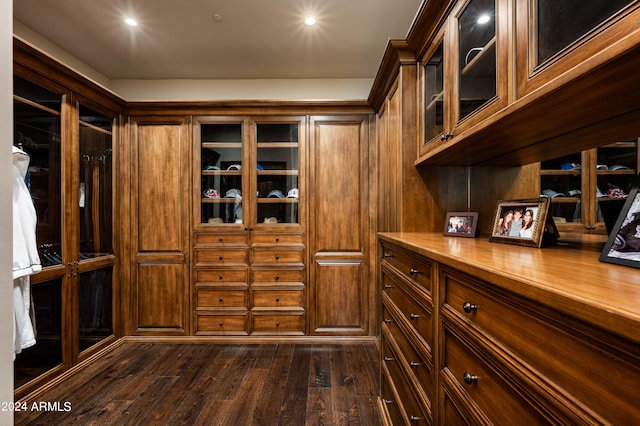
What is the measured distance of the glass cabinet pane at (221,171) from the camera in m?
3.05

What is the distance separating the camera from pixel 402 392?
143 centimetres

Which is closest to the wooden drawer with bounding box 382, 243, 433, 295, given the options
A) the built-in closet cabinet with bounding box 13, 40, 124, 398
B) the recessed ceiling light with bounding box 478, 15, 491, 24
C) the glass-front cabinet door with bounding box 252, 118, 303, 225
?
the recessed ceiling light with bounding box 478, 15, 491, 24

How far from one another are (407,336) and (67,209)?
102 inches

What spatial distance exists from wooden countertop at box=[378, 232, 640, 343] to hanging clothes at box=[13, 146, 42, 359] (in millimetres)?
2412

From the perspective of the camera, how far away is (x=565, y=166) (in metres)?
1.23

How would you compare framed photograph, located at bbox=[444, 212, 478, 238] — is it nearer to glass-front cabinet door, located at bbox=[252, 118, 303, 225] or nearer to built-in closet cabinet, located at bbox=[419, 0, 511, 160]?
built-in closet cabinet, located at bbox=[419, 0, 511, 160]

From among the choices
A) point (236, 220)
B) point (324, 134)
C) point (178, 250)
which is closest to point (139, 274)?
point (178, 250)

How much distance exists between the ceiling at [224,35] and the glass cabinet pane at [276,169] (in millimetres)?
660

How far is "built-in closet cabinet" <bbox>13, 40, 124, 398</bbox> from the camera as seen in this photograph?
211cm

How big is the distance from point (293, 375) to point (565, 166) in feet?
7.13

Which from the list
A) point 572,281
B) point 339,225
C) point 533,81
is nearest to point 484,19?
point 533,81

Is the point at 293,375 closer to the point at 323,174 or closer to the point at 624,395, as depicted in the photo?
the point at 323,174

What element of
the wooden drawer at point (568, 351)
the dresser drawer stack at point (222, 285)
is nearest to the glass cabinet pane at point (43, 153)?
the dresser drawer stack at point (222, 285)

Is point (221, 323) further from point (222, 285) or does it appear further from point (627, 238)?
point (627, 238)
